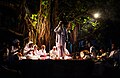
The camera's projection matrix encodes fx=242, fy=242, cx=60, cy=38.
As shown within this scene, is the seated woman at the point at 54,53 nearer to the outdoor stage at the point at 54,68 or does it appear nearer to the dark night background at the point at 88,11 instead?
the dark night background at the point at 88,11

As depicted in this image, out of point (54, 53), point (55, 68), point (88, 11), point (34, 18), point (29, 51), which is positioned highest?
point (88, 11)

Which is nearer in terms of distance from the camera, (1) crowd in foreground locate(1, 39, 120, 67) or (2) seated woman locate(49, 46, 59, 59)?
(1) crowd in foreground locate(1, 39, 120, 67)

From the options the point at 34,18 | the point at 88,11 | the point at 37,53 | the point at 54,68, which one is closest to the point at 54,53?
the point at 37,53

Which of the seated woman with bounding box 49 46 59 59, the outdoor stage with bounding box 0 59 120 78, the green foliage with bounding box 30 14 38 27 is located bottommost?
the outdoor stage with bounding box 0 59 120 78

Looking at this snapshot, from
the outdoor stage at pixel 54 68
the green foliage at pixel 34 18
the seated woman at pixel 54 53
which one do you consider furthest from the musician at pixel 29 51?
the outdoor stage at pixel 54 68

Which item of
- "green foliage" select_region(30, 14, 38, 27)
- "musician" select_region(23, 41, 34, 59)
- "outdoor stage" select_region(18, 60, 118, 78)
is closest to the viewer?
"outdoor stage" select_region(18, 60, 118, 78)

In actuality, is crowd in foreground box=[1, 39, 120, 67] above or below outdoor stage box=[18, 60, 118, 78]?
above

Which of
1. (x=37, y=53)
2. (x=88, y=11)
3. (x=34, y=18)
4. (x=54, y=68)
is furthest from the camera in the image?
(x=88, y=11)

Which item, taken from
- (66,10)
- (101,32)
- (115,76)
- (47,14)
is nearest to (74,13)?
(66,10)

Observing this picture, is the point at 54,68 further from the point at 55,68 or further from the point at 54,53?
the point at 54,53

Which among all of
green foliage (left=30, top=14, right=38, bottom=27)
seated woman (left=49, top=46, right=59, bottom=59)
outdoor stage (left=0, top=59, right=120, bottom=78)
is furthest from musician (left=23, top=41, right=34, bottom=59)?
outdoor stage (left=0, top=59, right=120, bottom=78)

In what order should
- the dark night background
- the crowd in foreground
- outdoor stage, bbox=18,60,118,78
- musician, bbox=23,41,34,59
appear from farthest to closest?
the dark night background → musician, bbox=23,41,34,59 → the crowd in foreground → outdoor stage, bbox=18,60,118,78

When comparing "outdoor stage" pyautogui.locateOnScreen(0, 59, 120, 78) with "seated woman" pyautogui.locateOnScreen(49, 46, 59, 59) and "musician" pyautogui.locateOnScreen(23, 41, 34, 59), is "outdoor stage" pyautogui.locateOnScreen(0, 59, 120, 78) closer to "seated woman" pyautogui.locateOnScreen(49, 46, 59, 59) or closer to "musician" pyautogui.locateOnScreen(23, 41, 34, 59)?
"musician" pyautogui.locateOnScreen(23, 41, 34, 59)

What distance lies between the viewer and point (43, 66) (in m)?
8.98
